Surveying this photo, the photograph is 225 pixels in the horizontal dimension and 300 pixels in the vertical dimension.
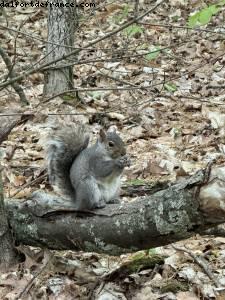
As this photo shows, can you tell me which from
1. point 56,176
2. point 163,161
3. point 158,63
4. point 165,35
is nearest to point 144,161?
point 163,161

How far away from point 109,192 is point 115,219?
806 millimetres

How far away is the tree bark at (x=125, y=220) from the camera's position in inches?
101

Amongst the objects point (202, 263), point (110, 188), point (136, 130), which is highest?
point (136, 130)

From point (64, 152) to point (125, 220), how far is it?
3.05 feet

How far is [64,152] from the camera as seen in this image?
3.75 metres

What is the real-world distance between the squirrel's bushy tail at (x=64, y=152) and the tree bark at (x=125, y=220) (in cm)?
16

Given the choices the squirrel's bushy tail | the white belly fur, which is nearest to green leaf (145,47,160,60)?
the squirrel's bushy tail

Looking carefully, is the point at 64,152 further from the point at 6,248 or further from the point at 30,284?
the point at 30,284

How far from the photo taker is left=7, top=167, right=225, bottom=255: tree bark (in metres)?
2.57

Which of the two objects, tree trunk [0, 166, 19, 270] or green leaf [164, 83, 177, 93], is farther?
green leaf [164, 83, 177, 93]

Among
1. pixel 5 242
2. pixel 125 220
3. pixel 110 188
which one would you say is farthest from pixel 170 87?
pixel 125 220

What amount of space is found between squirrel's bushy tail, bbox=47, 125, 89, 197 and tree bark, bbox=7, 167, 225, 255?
6.2 inches

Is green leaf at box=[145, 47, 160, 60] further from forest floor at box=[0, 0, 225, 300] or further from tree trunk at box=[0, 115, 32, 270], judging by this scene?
tree trunk at box=[0, 115, 32, 270]

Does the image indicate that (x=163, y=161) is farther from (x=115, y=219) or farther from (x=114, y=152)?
(x=115, y=219)
